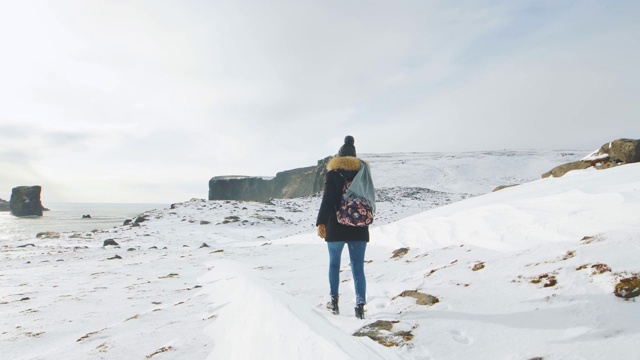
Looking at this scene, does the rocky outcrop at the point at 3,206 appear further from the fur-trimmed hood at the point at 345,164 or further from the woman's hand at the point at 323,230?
the fur-trimmed hood at the point at 345,164

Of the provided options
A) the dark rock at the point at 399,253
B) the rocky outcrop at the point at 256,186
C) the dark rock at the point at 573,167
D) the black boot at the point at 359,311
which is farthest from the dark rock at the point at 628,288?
the rocky outcrop at the point at 256,186

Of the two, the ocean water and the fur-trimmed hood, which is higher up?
the fur-trimmed hood

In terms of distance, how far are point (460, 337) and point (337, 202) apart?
1.85 m

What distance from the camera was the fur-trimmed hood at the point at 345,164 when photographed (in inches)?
162

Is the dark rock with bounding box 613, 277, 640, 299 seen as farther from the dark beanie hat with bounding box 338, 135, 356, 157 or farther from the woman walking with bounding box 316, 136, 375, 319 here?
the dark beanie hat with bounding box 338, 135, 356, 157

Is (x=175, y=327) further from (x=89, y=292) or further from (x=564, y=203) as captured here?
(x=564, y=203)

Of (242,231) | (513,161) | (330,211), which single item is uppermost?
(513,161)

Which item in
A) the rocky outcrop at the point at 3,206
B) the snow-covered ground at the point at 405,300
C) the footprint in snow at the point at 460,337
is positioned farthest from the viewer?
the rocky outcrop at the point at 3,206

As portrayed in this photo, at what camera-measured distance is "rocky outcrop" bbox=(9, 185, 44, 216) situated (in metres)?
71.6

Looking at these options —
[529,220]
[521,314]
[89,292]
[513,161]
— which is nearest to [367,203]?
[521,314]

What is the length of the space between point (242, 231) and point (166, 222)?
18.2ft

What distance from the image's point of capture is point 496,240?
506cm

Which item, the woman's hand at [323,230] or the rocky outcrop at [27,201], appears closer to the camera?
the woman's hand at [323,230]

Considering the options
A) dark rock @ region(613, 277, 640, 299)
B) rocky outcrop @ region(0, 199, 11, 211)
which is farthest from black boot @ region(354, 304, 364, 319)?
rocky outcrop @ region(0, 199, 11, 211)
